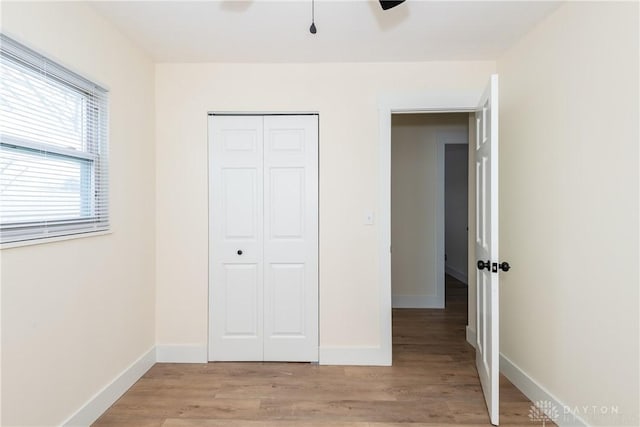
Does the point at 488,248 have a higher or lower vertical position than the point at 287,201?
lower

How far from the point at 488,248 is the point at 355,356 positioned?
1365 millimetres

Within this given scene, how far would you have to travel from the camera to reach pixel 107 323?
84.3 inches

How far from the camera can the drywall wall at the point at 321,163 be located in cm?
272

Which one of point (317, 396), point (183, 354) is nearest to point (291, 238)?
point (317, 396)

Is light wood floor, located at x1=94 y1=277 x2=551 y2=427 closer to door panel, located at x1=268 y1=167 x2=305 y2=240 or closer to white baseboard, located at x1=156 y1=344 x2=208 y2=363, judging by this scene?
white baseboard, located at x1=156 y1=344 x2=208 y2=363

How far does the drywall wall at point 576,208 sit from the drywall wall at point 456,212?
12.5 feet

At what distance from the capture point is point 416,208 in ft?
14.2

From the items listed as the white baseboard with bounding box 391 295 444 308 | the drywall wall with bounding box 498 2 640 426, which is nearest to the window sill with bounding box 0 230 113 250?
the drywall wall with bounding box 498 2 640 426

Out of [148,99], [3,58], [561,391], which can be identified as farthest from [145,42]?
[561,391]

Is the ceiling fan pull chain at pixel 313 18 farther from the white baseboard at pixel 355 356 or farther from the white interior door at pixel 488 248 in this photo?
the white baseboard at pixel 355 356

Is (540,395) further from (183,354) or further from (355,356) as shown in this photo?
(183,354)

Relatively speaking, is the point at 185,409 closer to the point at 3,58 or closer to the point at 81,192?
the point at 81,192

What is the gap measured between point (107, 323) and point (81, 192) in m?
0.85

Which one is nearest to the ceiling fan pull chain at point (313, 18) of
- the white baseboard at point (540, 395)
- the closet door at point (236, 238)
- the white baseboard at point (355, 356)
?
the closet door at point (236, 238)
